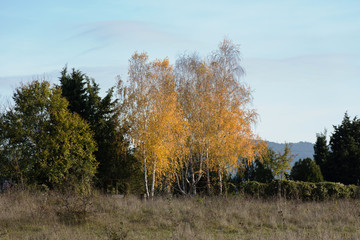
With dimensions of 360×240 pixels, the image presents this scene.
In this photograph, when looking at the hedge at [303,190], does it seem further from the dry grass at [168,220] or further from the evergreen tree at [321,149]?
the evergreen tree at [321,149]

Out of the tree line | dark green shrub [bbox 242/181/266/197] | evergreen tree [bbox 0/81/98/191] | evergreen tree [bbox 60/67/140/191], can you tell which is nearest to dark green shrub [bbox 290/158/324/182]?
the tree line

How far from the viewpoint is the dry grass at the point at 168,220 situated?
9477 millimetres

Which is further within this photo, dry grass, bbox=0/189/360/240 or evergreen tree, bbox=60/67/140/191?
evergreen tree, bbox=60/67/140/191

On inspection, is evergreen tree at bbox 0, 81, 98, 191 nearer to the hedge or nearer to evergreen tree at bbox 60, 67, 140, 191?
evergreen tree at bbox 60, 67, 140, 191

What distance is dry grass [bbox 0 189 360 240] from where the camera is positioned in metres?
9.48

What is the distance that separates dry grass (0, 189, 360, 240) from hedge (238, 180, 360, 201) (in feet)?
13.8

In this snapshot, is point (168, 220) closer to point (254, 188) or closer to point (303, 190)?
Answer: point (254, 188)

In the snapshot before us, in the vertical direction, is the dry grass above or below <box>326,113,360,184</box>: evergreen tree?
below

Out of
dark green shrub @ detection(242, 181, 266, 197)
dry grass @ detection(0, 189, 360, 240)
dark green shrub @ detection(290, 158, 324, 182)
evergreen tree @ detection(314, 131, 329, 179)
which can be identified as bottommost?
dry grass @ detection(0, 189, 360, 240)

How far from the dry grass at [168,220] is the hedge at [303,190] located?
166 inches

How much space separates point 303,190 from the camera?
18297 millimetres

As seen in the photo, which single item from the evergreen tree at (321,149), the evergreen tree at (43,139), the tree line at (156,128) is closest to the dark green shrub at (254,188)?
the tree line at (156,128)

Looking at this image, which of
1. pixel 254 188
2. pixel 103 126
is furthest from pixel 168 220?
pixel 103 126

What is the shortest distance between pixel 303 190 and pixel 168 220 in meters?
9.73
